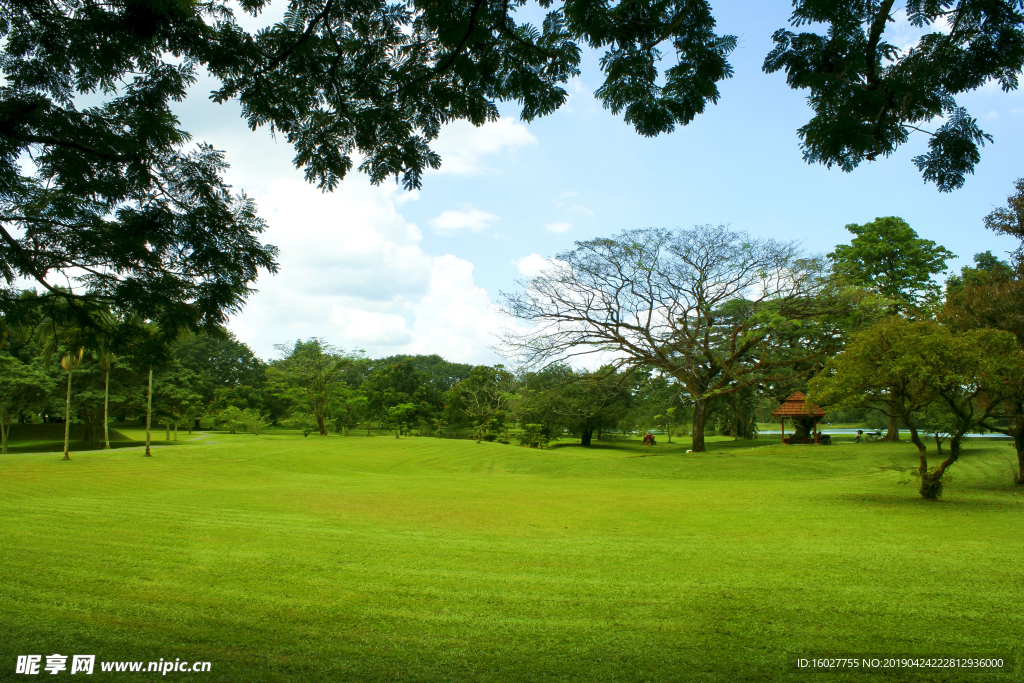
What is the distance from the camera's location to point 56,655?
3.65 meters

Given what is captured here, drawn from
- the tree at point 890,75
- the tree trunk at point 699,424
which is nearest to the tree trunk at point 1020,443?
the tree trunk at point 699,424

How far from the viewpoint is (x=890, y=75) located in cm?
362

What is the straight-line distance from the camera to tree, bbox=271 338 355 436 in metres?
45.2

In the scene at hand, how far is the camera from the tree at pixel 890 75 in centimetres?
341

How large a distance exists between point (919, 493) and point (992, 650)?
1128 centimetres

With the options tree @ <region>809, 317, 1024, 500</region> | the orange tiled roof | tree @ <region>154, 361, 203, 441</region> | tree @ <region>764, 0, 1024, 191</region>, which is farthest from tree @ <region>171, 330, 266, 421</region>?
tree @ <region>764, 0, 1024, 191</region>

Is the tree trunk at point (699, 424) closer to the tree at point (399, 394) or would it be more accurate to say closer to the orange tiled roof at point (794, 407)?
the orange tiled roof at point (794, 407)

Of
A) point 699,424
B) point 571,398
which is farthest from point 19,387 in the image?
point 699,424

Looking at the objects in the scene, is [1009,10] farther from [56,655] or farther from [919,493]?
[919,493]

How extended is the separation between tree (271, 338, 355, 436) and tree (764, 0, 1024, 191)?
44288mm

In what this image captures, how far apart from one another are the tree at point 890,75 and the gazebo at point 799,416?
26.6 metres

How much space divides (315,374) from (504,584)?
42706 millimetres

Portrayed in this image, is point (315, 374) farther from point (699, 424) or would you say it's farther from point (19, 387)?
point (699, 424)

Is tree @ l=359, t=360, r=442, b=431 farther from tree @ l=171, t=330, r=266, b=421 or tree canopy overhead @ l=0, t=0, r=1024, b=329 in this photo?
tree canopy overhead @ l=0, t=0, r=1024, b=329
